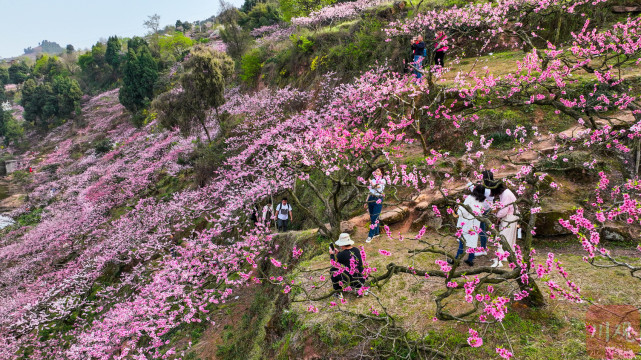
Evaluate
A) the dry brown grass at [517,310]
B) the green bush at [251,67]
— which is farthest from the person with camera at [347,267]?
the green bush at [251,67]

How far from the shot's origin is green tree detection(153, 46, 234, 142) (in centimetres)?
1616

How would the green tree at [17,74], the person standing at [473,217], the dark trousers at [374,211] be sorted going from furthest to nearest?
the green tree at [17,74]
the dark trousers at [374,211]
the person standing at [473,217]

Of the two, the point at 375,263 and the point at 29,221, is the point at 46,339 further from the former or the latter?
the point at 29,221

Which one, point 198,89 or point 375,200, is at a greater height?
point 198,89

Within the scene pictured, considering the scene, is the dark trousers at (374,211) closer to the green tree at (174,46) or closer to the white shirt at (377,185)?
the white shirt at (377,185)

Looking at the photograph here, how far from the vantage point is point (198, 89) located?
A: 16.5 m

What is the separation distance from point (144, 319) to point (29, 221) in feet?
72.4

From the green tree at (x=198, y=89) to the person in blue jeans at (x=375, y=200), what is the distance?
13.3 meters

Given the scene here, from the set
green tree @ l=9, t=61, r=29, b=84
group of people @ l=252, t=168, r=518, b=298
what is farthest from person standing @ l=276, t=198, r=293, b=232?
green tree @ l=9, t=61, r=29, b=84

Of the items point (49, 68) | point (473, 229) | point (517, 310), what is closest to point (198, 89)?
point (473, 229)

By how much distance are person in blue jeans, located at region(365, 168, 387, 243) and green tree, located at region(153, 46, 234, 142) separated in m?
13.3

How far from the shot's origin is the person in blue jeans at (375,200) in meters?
6.62

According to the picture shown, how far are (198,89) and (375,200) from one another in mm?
14231

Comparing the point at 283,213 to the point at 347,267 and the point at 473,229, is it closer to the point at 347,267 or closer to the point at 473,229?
the point at 347,267
